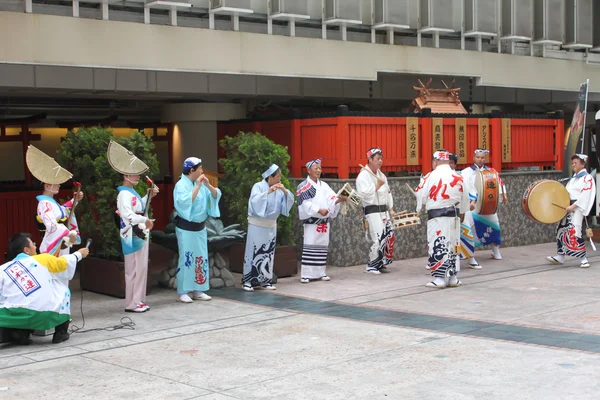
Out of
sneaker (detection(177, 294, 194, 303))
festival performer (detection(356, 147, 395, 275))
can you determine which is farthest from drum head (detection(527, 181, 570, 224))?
sneaker (detection(177, 294, 194, 303))

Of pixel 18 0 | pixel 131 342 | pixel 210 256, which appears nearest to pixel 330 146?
pixel 210 256

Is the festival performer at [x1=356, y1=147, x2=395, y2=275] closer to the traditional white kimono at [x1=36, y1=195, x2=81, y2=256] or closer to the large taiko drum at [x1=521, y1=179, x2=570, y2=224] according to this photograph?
the large taiko drum at [x1=521, y1=179, x2=570, y2=224]

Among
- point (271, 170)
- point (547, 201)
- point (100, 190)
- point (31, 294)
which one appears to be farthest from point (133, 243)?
point (547, 201)

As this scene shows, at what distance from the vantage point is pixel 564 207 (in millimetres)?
11781

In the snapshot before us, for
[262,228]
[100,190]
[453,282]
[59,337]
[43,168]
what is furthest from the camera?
[453,282]

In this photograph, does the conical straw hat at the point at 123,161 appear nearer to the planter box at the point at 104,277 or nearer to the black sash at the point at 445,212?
the planter box at the point at 104,277

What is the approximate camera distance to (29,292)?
721 cm

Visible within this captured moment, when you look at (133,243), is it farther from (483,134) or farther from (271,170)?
(483,134)

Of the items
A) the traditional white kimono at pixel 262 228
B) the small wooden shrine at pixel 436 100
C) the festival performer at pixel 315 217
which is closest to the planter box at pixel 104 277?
the traditional white kimono at pixel 262 228

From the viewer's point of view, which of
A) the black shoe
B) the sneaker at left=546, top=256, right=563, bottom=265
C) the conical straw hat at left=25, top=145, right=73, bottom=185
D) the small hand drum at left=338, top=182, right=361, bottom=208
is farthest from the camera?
the sneaker at left=546, top=256, right=563, bottom=265

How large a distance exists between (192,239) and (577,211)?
5.67m

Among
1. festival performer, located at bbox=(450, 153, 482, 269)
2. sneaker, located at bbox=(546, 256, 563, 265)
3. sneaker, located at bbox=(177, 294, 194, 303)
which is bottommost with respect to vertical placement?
sneaker, located at bbox=(177, 294, 194, 303)

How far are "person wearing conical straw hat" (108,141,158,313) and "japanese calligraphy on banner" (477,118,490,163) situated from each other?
267 inches

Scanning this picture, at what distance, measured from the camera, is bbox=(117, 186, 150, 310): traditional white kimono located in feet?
28.6
